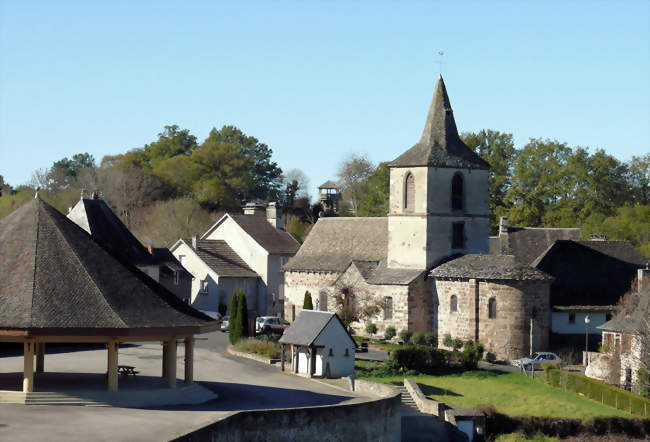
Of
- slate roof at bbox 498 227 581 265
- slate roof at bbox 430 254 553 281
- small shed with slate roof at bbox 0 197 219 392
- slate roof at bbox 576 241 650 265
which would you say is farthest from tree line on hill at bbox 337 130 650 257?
small shed with slate roof at bbox 0 197 219 392

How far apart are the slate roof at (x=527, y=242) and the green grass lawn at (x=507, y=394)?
19920 mm

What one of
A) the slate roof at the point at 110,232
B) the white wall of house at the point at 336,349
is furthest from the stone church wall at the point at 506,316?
the slate roof at the point at 110,232

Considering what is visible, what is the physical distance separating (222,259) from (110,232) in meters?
19.5

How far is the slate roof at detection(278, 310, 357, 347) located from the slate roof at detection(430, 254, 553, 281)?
12842 millimetres

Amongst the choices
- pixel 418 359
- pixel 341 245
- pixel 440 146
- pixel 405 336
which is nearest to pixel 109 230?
pixel 405 336

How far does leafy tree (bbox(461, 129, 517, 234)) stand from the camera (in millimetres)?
103800

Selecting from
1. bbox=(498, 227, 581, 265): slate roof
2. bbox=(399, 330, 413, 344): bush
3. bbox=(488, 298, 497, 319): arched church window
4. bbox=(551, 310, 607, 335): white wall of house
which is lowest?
bbox=(399, 330, 413, 344): bush

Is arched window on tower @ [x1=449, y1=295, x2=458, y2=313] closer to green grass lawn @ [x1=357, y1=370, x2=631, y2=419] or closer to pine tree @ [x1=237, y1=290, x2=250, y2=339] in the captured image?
green grass lawn @ [x1=357, y1=370, x2=631, y2=419]

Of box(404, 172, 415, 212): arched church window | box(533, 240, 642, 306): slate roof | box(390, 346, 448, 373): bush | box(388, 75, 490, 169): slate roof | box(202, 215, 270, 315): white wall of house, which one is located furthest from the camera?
box(202, 215, 270, 315): white wall of house

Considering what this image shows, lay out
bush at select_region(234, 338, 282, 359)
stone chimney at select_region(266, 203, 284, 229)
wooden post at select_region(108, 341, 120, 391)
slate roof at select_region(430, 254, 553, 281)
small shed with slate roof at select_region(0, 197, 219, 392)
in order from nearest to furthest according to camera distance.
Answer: small shed with slate roof at select_region(0, 197, 219, 392), wooden post at select_region(108, 341, 120, 391), bush at select_region(234, 338, 282, 359), slate roof at select_region(430, 254, 553, 281), stone chimney at select_region(266, 203, 284, 229)

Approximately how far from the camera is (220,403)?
1305 inches

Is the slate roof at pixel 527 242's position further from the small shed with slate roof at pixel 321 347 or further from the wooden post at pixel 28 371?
the wooden post at pixel 28 371

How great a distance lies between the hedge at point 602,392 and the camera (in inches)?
1709

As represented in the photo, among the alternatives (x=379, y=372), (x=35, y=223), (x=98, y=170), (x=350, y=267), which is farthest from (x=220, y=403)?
(x=98, y=170)
